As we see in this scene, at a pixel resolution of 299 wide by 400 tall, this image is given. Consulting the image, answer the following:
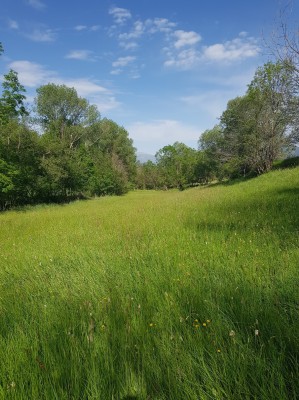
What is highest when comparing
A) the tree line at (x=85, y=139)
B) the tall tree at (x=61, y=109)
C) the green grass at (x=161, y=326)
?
the tall tree at (x=61, y=109)

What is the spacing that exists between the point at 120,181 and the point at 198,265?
53.7m

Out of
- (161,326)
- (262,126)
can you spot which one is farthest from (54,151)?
(161,326)

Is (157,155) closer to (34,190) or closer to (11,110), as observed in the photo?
(34,190)

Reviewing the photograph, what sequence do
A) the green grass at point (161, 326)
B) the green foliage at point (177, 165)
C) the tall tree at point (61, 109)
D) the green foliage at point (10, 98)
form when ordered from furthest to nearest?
the green foliage at point (177, 165) < the tall tree at point (61, 109) < the green foliage at point (10, 98) < the green grass at point (161, 326)

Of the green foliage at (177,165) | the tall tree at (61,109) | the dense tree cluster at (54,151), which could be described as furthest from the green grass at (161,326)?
the green foliage at (177,165)

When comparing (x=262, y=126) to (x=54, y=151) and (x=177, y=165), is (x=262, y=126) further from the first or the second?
(x=177, y=165)

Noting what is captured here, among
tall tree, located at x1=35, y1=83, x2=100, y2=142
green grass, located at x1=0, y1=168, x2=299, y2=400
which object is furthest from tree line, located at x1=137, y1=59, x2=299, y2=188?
tall tree, located at x1=35, y1=83, x2=100, y2=142

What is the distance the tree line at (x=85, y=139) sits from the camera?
22.0 meters

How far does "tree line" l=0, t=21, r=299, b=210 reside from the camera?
2200 centimetres

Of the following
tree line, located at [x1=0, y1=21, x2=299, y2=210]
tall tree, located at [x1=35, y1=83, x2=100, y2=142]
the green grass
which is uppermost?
tall tree, located at [x1=35, y1=83, x2=100, y2=142]

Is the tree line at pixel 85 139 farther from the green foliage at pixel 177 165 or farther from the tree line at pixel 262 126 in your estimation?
the green foliage at pixel 177 165

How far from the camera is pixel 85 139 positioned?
5347cm

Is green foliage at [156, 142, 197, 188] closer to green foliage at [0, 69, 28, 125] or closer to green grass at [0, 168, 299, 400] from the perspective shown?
green foliage at [0, 69, 28, 125]

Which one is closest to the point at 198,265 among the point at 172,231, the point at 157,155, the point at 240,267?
the point at 240,267
